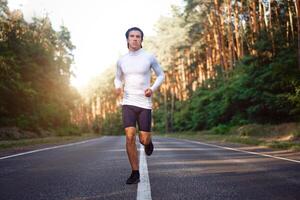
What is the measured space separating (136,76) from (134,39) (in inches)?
20.8

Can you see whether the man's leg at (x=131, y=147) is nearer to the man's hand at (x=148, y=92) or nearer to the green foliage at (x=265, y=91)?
the man's hand at (x=148, y=92)

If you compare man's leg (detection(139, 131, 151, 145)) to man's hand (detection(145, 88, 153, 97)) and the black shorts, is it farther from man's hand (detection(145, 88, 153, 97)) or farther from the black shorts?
man's hand (detection(145, 88, 153, 97))

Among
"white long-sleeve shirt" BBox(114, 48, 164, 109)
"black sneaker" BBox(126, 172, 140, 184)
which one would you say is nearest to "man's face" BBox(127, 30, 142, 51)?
"white long-sleeve shirt" BBox(114, 48, 164, 109)

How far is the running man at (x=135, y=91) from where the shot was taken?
569 centimetres

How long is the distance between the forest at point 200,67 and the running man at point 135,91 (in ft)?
47.2

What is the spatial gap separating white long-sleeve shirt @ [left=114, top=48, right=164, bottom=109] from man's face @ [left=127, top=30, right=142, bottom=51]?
0.10 metres

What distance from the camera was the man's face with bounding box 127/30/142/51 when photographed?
19.2 ft

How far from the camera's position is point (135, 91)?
5.73 metres

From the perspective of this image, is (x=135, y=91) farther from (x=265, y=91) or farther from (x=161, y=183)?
(x=265, y=91)

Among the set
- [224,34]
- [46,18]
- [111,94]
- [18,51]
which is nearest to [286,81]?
[18,51]

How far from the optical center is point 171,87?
67.9 meters

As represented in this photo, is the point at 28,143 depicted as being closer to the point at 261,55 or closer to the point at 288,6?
the point at 261,55

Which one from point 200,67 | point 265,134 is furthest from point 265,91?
point 200,67

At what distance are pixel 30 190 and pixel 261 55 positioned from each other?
21891 mm
